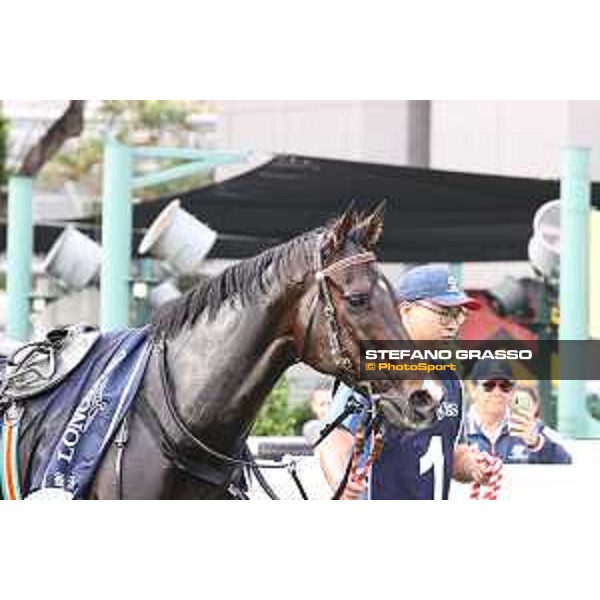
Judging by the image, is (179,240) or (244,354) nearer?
(244,354)

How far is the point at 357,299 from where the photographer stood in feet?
12.3

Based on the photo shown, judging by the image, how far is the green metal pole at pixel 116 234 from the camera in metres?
4.77

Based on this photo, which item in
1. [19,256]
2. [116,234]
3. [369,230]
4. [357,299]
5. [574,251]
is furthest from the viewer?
[19,256]

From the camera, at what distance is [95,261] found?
5.38m

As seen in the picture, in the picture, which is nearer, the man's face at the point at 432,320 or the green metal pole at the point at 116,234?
the man's face at the point at 432,320

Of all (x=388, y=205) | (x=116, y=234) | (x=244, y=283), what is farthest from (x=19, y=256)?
(x=244, y=283)

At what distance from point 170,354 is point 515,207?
5.75 feet

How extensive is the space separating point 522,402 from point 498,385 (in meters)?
0.13

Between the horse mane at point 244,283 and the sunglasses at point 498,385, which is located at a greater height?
the horse mane at point 244,283

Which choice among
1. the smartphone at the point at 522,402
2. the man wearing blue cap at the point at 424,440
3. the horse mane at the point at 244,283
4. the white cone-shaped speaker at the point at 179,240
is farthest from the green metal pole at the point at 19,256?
the smartphone at the point at 522,402

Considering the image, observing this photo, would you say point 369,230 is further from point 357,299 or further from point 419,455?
point 419,455

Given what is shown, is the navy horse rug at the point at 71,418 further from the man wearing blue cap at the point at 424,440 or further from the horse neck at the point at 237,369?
the man wearing blue cap at the point at 424,440

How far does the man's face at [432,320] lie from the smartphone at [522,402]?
332 mm

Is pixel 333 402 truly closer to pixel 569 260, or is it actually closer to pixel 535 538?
pixel 535 538
